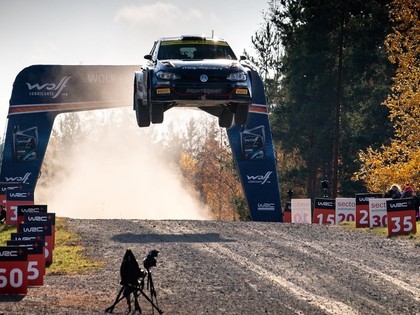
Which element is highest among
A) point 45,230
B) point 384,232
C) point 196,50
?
point 196,50

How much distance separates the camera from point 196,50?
20.6 metres

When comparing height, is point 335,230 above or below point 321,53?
below

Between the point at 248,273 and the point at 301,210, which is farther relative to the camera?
the point at 301,210

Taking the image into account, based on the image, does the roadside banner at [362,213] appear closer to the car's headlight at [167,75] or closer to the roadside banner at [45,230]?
the roadside banner at [45,230]

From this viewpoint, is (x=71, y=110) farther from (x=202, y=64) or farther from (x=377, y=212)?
(x=202, y=64)

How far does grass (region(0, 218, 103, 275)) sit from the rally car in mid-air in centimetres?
761

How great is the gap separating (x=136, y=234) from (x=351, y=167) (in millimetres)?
29783

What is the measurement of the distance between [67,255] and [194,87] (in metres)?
11.8

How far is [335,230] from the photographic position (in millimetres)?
34281

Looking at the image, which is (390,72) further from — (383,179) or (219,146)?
(219,146)

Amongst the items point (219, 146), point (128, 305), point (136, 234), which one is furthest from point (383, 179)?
point (219, 146)

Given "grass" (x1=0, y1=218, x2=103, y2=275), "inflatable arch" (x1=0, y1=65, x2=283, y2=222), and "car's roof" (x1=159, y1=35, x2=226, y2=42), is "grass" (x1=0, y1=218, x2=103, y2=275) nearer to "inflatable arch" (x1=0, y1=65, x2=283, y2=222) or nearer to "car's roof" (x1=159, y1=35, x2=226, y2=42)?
"inflatable arch" (x1=0, y1=65, x2=283, y2=222)

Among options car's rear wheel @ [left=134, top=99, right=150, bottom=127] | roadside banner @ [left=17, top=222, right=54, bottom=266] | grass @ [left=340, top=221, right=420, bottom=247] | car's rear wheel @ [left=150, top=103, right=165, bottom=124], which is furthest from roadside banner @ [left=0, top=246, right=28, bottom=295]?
grass @ [left=340, top=221, right=420, bottom=247]

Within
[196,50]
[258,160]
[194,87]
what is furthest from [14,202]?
[194,87]
